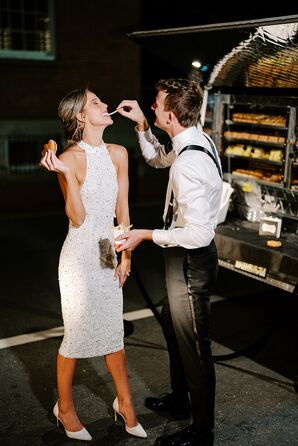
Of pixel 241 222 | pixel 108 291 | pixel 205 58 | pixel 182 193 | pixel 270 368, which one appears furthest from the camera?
pixel 241 222

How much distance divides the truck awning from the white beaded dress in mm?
1692

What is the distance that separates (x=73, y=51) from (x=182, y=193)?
34.8 ft

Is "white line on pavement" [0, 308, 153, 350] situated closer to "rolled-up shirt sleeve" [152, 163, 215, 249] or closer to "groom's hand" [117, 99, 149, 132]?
"groom's hand" [117, 99, 149, 132]

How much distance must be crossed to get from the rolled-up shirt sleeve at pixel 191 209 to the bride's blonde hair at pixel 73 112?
671mm

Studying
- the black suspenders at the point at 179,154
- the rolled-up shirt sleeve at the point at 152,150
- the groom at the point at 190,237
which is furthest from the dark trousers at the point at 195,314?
the rolled-up shirt sleeve at the point at 152,150

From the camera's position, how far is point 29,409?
4.18 m

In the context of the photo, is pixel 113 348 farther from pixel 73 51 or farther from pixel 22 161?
pixel 73 51

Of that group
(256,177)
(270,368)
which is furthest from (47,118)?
(270,368)

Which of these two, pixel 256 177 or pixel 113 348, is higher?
pixel 256 177

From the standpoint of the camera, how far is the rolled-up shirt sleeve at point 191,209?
11.0 ft

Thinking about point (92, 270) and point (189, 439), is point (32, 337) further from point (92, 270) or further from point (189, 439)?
point (189, 439)

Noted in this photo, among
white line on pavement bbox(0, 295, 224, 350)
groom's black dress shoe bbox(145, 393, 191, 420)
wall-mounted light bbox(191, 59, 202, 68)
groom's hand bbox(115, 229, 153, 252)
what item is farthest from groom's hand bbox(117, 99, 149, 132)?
white line on pavement bbox(0, 295, 224, 350)

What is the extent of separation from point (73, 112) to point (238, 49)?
79.4 inches

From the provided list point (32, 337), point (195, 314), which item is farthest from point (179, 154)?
point (32, 337)
